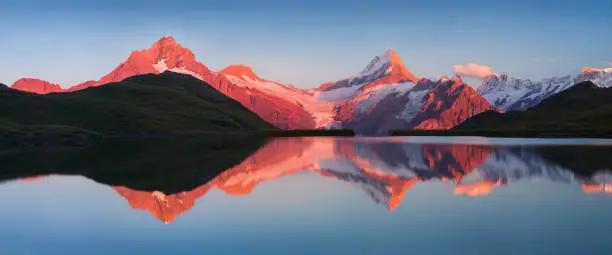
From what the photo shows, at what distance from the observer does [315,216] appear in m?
27.4

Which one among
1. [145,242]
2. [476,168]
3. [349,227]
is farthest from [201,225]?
[476,168]

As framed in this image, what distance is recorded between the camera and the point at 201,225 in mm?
24922

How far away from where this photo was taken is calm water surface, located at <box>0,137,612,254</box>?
21.1 m

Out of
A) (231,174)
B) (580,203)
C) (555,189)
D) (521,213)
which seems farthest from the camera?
(231,174)

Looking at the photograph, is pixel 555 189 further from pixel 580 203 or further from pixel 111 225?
pixel 111 225

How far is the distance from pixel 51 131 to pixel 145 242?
14226 centimetres

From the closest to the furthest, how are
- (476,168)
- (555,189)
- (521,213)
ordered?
1. (521,213)
2. (555,189)
3. (476,168)

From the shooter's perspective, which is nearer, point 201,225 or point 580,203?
point 201,225

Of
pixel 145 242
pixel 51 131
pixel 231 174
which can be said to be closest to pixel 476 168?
pixel 231 174

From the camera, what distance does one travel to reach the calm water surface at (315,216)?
830 inches

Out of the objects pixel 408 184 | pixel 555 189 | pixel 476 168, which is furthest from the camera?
pixel 476 168

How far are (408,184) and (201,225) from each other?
64.4ft

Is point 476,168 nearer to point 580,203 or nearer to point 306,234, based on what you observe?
point 580,203

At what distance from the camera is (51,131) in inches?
5950
